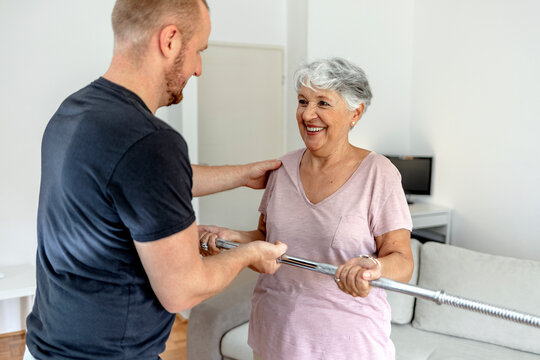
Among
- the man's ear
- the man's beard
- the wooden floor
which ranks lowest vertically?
the wooden floor

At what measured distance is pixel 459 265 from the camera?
271 centimetres

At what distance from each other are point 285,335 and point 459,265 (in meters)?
1.48

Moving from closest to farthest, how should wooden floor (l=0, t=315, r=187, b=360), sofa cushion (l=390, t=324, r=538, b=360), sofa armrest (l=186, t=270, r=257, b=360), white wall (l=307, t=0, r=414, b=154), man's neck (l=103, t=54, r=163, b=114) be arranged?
man's neck (l=103, t=54, r=163, b=114), sofa cushion (l=390, t=324, r=538, b=360), sofa armrest (l=186, t=270, r=257, b=360), wooden floor (l=0, t=315, r=187, b=360), white wall (l=307, t=0, r=414, b=154)

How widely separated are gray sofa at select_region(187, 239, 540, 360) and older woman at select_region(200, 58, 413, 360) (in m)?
1.07


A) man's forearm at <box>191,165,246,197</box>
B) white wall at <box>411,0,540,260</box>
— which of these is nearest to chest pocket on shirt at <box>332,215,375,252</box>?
man's forearm at <box>191,165,246,197</box>

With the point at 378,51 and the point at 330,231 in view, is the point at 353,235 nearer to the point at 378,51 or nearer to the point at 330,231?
the point at 330,231

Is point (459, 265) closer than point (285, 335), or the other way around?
point (285, 335)

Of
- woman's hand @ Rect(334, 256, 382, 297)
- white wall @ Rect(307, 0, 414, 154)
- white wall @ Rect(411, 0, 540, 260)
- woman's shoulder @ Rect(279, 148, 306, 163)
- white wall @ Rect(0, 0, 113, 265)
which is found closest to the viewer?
woman's hand @ Rect(334, 256, 382, 297)

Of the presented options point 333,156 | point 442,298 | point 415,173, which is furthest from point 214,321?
point 415,173

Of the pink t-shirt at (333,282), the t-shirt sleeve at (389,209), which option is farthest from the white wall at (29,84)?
the t-shirt sleeve at (389,209)

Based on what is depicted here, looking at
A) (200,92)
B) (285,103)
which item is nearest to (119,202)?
(200,92)

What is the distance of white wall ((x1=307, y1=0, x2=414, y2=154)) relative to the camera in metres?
4.50

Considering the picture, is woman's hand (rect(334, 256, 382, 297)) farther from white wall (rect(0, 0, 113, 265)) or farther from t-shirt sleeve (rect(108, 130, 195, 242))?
white wall (rect(0, 0, 113, 265))

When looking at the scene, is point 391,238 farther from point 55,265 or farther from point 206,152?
point 206,152
